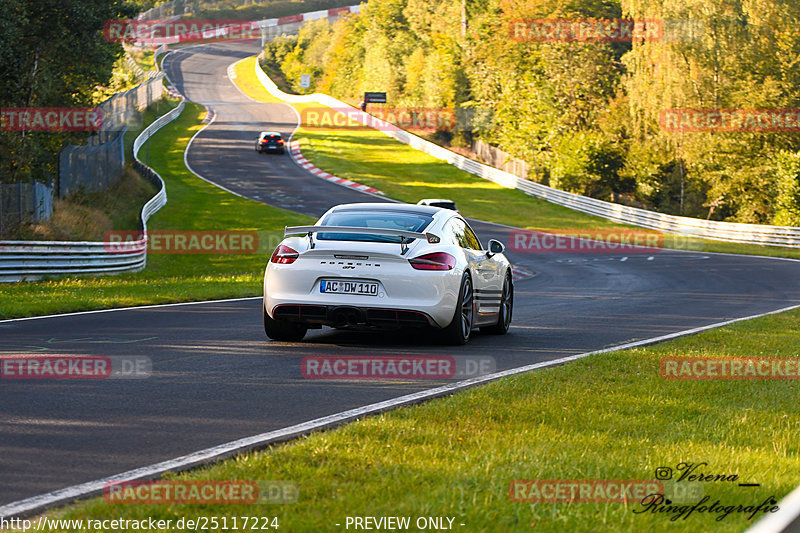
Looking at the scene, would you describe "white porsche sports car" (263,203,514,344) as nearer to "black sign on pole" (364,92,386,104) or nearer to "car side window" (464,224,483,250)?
"car side window" (464,224,483,250)

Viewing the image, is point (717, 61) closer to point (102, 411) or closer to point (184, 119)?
point (184, 119)

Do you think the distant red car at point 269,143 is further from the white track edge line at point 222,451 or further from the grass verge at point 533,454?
the grass verge at point 533,454

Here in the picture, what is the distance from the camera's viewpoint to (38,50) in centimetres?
2877

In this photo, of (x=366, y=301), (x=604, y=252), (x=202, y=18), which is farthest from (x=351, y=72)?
(x=366, y=301)

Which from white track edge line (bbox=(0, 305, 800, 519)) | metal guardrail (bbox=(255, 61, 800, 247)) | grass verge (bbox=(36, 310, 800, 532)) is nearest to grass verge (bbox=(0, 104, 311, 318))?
white track edge line (bbox=(0, 305, 800, 519))

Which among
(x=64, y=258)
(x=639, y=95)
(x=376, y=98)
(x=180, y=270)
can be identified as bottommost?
(x=180, y=270)

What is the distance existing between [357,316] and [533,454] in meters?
4.68

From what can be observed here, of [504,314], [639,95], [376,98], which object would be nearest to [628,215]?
[639,95]

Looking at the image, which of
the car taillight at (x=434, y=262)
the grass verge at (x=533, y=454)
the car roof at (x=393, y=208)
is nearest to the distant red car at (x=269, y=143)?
the car roof at (x=393, y=208)

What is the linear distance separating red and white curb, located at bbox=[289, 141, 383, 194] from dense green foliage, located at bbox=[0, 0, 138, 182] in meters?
20.7

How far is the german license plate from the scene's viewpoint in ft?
32.2

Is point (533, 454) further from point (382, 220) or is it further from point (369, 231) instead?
point (382, 220)

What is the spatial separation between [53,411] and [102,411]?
0.31 metres

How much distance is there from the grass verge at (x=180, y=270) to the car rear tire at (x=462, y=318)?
20.8 ft
